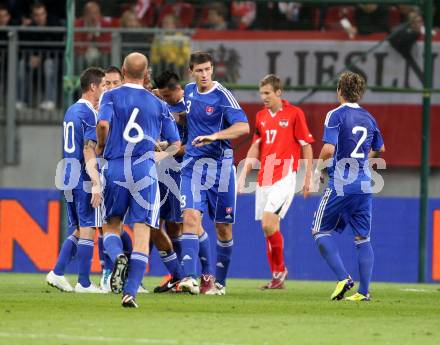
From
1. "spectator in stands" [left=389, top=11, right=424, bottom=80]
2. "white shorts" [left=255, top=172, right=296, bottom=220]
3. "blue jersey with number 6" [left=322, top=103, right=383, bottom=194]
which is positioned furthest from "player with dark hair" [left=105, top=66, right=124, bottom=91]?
"spectator in stands" [left=389, top=11, right=424, bottom=80]

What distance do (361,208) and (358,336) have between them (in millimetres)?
3194

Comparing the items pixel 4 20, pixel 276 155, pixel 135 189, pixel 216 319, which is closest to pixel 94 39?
pixel 4 20

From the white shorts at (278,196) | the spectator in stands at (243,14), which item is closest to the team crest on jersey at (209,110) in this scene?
the white shorts at (278,196)

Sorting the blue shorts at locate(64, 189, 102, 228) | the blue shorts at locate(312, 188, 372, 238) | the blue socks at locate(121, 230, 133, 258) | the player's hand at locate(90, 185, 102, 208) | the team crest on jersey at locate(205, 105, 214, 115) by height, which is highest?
the team crest on jersey at locate(205, 105, 214, 115)

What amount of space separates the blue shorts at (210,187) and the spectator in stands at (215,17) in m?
5.82

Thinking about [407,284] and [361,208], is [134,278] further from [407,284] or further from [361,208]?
[407,284]

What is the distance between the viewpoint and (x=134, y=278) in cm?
967

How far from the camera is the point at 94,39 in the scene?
1841 centimetres

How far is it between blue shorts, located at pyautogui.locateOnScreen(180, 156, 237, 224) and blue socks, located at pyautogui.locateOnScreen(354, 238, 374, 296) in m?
1.41

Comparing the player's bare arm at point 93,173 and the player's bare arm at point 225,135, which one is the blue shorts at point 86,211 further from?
the player's bare arm at point 225,135

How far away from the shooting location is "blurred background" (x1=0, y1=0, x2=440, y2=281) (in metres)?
17.3

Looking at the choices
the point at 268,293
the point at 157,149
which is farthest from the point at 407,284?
the point at 157,149

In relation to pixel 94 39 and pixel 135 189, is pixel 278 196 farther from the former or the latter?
pixel 94 39

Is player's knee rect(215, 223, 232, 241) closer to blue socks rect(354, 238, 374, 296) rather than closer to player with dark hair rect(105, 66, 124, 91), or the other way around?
blue socks rect(354, 238, 374, 296)
